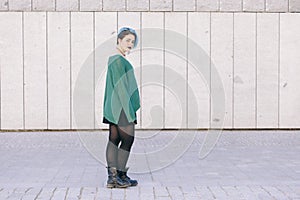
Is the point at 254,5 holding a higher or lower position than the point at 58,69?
higher

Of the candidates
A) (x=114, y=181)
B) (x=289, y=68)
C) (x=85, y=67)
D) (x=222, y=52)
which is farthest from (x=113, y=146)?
(x=289, y=68)

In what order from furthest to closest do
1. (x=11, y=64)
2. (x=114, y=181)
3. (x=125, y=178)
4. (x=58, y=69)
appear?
(x=58, y=69) → (x=11, y=64) → (x=125, y=178) → (x=114, y=181)

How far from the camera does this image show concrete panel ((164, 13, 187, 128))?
476 inches

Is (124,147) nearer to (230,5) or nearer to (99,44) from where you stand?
(99,44)

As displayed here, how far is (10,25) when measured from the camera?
1188 cm

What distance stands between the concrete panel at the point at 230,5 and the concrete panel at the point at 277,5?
642 millimetres

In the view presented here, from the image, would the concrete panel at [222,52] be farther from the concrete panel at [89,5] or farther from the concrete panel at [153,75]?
the concrete panel at [89,5]

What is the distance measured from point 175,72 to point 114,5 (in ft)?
6.47

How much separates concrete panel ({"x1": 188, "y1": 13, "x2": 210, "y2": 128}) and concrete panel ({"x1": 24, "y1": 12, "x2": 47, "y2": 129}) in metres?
3.18

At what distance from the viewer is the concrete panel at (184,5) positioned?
12047 mm

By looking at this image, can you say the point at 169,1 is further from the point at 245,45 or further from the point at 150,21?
the point at 245,45

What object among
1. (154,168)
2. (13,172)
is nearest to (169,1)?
(154,168)

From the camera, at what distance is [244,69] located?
480 inches

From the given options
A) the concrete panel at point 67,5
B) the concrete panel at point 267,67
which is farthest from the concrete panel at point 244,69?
the concrete panel at point 67,5
